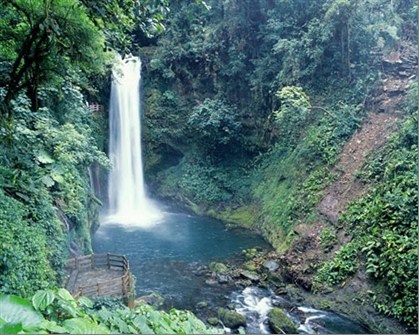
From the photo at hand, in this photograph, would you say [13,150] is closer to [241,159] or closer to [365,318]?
[365,318]

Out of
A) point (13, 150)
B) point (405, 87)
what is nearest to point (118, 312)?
point (13, 150)

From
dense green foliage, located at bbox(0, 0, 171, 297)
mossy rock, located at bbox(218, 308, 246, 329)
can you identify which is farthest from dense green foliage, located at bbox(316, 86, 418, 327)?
dense green foliage, located at bbox(0, 0, 171, 297)

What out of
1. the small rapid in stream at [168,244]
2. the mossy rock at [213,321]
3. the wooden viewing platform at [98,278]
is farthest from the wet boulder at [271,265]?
→ the wooden viewing platform at [98,278]

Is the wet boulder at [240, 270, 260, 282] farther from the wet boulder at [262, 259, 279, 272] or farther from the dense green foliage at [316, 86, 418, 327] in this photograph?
the dense green foliage at [316, 86, 418, 327]

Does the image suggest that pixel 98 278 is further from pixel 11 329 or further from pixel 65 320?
pixel 11 329

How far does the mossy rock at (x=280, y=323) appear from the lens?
7.93 meters

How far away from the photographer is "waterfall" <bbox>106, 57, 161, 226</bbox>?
1898 cm

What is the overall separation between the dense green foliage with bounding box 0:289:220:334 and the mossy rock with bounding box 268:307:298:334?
4.99 metres

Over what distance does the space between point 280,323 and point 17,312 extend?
696cm

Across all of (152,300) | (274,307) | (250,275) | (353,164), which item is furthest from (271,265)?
(353,164)

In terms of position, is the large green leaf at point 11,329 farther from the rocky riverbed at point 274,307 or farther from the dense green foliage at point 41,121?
the rocky riverbed at point 274,307

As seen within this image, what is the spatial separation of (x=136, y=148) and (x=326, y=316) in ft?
43.4

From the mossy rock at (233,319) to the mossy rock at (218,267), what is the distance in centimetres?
258

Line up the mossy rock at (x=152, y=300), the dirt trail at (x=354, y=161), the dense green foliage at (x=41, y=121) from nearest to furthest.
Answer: the dense green foliage at (x=41, y=121), the mossy rock at (x=152, y=300), the dirt trail at (x=354, y=161)
